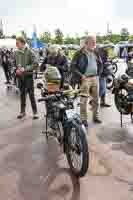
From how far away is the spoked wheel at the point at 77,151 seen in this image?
3773 mm

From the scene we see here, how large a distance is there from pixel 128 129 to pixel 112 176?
2.14 metres

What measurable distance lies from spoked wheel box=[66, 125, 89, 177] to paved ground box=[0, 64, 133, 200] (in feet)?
0.42

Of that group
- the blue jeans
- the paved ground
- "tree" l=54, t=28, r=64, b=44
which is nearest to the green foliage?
"tree" l=54, t=28, r=64, b=44

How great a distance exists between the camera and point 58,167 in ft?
14.1

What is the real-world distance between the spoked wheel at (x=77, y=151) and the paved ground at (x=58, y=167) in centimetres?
13

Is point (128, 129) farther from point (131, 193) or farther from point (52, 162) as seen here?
point (131, 193)

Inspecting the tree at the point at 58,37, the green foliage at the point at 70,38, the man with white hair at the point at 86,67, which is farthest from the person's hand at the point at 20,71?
the tree at the point at 58,37

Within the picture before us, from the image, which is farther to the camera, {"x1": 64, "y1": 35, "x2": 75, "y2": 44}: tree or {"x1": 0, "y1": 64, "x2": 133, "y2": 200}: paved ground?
{"x1": 64, "y1": 35, "x2": 75, "y2": 44}: tree

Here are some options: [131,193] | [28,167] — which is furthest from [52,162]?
[131,193]

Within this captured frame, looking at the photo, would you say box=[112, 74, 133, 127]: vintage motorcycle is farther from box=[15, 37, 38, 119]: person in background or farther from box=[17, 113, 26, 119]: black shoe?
box=[17, 113, 26, 119]: black shoe

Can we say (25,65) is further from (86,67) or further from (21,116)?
(86,67)

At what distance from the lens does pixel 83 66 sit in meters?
5.93

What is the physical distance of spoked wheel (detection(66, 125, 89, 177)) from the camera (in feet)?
12.4

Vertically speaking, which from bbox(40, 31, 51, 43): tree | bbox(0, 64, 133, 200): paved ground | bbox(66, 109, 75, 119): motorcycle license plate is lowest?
bbox(0, 64, 133, 200): paved ground
